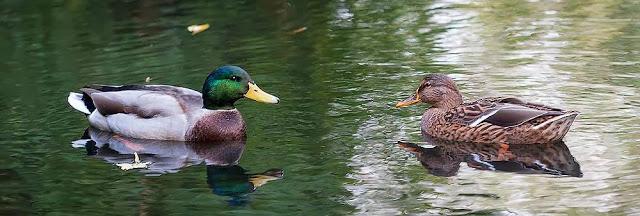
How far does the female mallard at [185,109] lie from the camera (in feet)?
31.2

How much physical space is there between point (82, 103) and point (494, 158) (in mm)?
4028

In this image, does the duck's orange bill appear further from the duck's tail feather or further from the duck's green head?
the duck's tail feather

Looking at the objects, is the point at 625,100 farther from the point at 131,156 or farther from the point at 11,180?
the point at 11,180

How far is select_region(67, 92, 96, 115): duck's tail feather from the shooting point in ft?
33.4

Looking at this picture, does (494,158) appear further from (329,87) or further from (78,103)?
(78,103)

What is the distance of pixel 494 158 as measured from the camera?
8344 mm

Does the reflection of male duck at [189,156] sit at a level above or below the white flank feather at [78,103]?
below

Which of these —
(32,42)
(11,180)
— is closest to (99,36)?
(32,42)

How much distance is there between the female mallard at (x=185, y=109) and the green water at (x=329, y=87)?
0.89ft

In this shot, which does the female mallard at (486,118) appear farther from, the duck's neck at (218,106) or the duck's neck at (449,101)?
the duck's neck at (218,106)

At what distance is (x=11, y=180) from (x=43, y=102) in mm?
2772

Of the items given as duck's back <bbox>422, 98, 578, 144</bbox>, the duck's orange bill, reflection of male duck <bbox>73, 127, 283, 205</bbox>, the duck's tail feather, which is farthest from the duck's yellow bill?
the duck's tail feather

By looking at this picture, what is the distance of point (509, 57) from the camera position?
11.7 meters

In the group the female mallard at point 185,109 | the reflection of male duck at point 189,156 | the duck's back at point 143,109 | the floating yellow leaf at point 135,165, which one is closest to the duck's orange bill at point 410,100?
the female mallard at point 185,109
